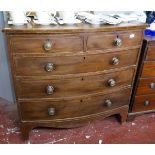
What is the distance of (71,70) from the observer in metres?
1.27

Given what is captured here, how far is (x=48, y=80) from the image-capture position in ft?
4.19

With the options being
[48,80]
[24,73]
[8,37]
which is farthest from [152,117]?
[8,37]

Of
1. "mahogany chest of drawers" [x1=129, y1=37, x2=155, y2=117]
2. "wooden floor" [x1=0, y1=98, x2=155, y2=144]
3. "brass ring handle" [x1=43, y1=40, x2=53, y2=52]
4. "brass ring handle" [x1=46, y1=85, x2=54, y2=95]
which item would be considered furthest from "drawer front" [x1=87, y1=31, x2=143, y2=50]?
"wooden floor" [x1=0, y1=98, x2=155, y2=144]

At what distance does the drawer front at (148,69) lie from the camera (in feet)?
4.88

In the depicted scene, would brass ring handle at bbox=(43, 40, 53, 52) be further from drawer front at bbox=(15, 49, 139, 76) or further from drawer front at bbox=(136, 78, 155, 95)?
drawer front at bbox=(136, 78, 155, 95)

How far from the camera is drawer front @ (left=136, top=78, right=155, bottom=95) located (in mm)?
1580

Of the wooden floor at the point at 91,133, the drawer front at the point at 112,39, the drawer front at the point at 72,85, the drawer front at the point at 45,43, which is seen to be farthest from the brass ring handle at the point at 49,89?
the wooden floor at the point at 91,133

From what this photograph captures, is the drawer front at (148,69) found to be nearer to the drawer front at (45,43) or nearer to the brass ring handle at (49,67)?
the drawer front at (45,43)

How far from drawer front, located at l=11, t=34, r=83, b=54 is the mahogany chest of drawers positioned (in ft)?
1.72

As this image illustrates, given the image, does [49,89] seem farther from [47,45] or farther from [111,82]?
[111,82]

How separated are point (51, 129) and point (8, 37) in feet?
2.90

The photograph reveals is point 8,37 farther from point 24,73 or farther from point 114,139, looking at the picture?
point 114,139
